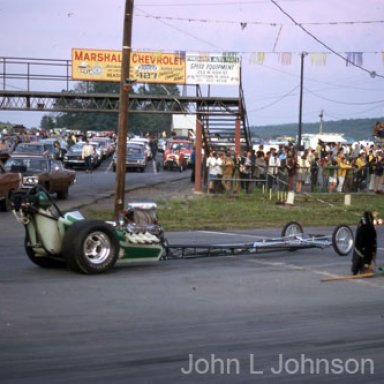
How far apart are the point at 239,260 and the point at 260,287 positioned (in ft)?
9.05

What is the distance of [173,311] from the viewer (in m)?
9.98

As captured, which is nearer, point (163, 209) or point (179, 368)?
point (179, 368)

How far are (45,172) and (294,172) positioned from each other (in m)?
8.91

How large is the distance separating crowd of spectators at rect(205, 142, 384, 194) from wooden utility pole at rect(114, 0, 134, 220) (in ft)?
29.6

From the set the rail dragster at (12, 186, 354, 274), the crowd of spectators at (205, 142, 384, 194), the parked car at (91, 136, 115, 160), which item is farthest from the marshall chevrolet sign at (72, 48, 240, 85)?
the parked car at (91, 136, 115, 160)

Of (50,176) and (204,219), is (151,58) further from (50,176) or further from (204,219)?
(204,219)

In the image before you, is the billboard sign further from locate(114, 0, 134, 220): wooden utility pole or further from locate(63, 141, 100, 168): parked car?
locate(63, 141, 100, 168): parked car

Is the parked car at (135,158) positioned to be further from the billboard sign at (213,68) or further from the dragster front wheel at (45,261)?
the dragster front wheel at (45,261)

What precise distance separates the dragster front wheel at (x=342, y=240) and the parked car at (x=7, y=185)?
11241 millimetres

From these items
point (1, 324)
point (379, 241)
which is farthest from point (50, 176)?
point (1, 324)

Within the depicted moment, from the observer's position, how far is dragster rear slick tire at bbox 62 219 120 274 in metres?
12.1

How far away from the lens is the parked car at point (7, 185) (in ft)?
77.7

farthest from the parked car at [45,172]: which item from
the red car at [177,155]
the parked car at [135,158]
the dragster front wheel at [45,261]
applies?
the red car at [177,155]

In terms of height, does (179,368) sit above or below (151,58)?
below
